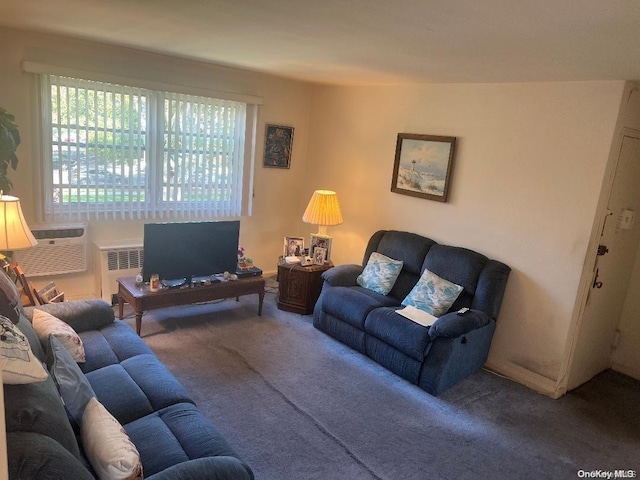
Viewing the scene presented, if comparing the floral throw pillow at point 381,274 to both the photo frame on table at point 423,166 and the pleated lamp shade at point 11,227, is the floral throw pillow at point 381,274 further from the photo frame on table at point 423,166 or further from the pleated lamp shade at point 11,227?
the pleated lamp shade at point 11,227

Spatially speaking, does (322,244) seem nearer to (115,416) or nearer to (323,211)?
(323,211)

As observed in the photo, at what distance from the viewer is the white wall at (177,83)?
12.2ft

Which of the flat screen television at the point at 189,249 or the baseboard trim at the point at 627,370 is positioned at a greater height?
the flat screen television at the point at 189,249

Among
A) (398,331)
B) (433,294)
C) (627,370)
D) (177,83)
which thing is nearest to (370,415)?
(398,331)

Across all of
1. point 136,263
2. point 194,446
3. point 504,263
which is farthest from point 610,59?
point 136,263

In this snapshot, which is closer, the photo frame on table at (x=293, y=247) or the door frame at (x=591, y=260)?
the door frame at (x=591, y=260)

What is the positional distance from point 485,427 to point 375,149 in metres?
2.81

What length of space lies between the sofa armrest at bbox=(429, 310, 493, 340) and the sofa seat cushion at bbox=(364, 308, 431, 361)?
0.09m

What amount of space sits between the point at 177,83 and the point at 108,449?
3.63 meters

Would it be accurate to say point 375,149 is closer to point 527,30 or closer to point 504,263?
point 504,263

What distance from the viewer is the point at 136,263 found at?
448 cm

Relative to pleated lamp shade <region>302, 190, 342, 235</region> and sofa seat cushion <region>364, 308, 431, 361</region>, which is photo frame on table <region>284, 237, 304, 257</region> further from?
sofa seat cushion <region>364, 308, 431, 361</region>
